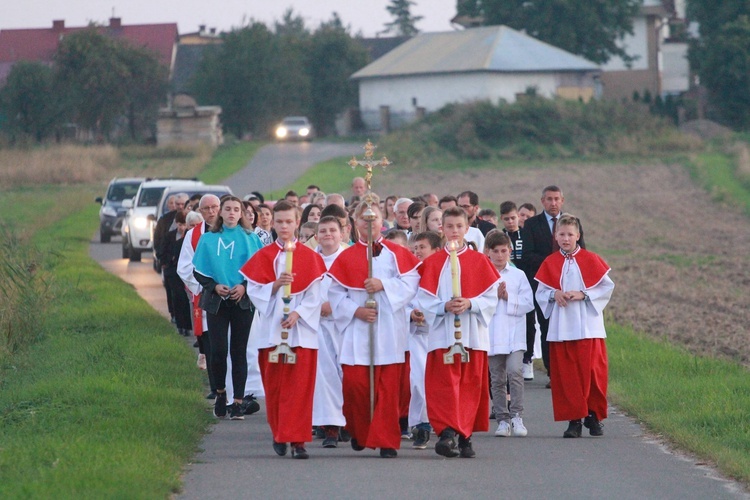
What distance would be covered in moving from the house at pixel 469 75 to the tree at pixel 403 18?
76.2 metres

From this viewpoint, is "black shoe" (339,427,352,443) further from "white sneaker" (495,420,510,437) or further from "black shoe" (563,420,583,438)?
"black shoe" (563,420,583,438)

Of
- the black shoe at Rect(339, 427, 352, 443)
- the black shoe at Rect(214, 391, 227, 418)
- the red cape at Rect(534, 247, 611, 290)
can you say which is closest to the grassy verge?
the black shoe at Rect(214, 391, 227, 418)

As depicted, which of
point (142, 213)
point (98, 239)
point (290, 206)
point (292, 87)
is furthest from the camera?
point (292, 87)

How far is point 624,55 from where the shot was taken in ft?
298

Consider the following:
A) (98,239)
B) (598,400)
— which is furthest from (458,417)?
(98,239)

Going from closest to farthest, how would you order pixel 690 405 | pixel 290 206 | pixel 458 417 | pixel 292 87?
pixel 458 417 < pixel 290 206 < pixel 690 405 < pixel 292 87

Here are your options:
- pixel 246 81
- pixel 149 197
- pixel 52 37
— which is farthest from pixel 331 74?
pixel 149 197

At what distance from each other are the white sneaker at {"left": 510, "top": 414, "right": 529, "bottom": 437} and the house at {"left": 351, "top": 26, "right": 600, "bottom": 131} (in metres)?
65.7

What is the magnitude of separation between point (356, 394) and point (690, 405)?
3.66m

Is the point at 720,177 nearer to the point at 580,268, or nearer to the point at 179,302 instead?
the point at 179,302

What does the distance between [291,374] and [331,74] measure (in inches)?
3403

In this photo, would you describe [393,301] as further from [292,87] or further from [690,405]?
[292,87]

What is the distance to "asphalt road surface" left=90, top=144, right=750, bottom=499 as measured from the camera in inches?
339

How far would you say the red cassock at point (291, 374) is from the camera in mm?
9914
